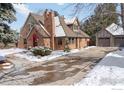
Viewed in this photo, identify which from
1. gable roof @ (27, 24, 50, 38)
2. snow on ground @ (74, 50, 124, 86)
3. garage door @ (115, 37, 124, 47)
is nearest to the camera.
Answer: snow on ground @ (74, 50, 124, 86)

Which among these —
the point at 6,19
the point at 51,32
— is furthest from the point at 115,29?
the point at 6,19

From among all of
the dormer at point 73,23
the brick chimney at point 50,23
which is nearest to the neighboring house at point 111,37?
the dormer at point 73,23

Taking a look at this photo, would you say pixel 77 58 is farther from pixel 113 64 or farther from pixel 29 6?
pixel 29 6

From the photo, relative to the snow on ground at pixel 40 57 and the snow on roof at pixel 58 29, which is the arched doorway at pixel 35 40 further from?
the snow on roof at pixel 58 29

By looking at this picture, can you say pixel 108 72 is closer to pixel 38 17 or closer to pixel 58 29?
pixel 58 29

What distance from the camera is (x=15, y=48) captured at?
4199 millimetres

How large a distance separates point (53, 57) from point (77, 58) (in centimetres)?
38

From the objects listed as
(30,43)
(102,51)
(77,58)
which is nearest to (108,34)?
(102,51)

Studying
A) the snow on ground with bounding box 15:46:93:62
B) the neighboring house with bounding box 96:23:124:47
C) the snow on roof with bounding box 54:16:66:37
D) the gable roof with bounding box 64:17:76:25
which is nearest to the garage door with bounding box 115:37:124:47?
the neighboring house with bounding box 96:23:124:47

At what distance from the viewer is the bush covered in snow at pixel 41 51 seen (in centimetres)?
404

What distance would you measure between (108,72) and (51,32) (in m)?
1.04

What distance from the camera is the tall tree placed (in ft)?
13.6

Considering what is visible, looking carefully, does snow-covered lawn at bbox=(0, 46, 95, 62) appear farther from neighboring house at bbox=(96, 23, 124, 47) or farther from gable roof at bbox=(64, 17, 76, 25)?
gable roof at bbox=(64, 17, 76, 25)
